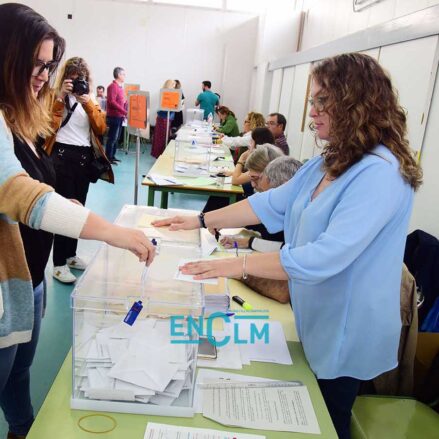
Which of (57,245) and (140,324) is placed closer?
(140,324)

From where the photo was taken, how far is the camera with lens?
9.95ft

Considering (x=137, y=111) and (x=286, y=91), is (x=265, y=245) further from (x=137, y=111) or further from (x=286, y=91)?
(x=286, y=91)

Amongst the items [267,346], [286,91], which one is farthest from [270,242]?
[286,91]

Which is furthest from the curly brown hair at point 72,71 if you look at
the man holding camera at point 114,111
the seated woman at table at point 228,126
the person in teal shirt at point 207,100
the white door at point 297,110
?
the person in teal shirt at point 207,100

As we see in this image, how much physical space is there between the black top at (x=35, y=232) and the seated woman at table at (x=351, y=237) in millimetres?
525

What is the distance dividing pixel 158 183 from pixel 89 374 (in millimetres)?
2725

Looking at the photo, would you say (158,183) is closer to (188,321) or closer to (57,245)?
(57,245)

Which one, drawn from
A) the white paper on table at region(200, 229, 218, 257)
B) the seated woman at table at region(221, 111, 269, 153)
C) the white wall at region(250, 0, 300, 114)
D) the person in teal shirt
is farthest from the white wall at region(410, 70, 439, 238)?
the person in teal shirt

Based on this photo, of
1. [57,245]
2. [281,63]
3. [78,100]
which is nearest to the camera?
[78,100]

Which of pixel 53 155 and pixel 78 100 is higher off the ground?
pixel 78 100

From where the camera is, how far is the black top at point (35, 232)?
1315mm

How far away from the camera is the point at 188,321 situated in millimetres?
1155

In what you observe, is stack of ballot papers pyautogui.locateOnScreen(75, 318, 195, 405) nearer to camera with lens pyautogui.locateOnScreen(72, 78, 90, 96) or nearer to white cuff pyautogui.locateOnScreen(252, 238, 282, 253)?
white cuff pyautogui.locateOnScreen(252, 238, 282, 253)

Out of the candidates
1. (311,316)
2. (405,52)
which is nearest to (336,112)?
(311,316)
